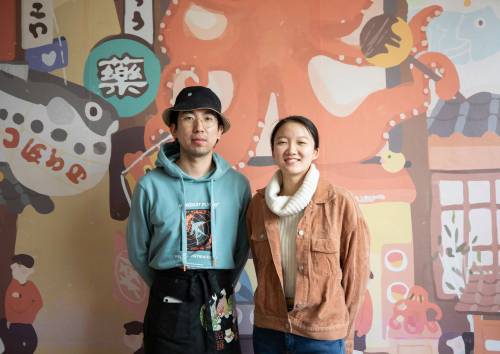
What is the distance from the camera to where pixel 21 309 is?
1820 millimetres

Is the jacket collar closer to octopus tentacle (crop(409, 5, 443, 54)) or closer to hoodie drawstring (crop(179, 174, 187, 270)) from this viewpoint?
hoodie drawstring (crop(179, 174, 187, 270))

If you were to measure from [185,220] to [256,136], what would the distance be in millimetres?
605

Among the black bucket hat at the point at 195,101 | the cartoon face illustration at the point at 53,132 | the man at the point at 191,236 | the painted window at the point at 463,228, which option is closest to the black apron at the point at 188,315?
the man at the point at 191,236

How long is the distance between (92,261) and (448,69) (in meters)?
1.91

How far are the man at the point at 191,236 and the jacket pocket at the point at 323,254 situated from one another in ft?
1.11

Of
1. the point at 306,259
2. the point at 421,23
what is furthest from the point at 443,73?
the point at 306,259

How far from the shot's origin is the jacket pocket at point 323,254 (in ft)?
4.03

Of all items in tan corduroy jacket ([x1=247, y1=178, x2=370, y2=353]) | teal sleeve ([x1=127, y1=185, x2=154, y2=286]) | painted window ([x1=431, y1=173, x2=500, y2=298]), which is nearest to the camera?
tan corduroy jacket ([x1=247, y1=178, x2=370, y2=353])

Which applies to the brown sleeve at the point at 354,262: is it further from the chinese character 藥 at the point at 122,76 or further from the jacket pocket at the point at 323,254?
the chinese character 藥 at the point at 122,76

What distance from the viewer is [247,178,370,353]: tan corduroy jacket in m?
1.21

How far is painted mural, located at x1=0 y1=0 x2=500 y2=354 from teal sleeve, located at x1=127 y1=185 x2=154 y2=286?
1.23 feet

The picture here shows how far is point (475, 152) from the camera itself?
1.76 metres

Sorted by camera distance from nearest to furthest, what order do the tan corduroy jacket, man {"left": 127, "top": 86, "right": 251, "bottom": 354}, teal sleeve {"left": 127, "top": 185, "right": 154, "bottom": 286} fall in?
the tan corduroy jacket → man {"left": 127, "top": 86, "right": 251, "bottom": 354} → teal sleeve {"left": 127, "top": 185, "right": 154, "bottom": 286}

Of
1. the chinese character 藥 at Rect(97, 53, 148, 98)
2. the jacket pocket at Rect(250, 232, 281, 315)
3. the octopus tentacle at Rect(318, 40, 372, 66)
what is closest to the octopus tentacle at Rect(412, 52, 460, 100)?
the octopus tentacle at Rect(318, 40, 372, 66)
